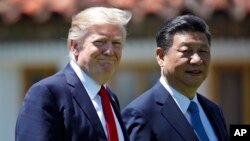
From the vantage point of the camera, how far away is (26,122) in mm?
5969

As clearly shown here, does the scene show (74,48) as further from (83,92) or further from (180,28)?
(180,28)

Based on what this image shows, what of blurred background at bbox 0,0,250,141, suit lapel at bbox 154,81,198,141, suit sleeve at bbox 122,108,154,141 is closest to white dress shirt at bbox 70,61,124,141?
suit sleeve at bbox 122,108,154,141

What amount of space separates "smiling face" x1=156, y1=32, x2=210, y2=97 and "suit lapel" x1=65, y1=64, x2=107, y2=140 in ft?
1.85

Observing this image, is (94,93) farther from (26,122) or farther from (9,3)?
(9,3)

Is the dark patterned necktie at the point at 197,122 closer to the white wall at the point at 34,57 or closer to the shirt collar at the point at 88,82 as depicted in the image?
the shirt collar at the point at 88,82

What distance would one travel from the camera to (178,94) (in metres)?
6.59

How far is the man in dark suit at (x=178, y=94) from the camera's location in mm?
6434

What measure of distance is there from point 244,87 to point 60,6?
6.09 feet

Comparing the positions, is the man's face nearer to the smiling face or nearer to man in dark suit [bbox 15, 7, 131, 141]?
man in dark suit [bbox 15, 7, 131, 141]

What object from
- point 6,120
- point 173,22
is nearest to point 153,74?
point 6,120

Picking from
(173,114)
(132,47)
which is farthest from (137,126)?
(132,47)

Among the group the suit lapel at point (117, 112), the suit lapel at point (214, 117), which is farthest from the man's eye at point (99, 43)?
the suit lapel at point (214, 117)

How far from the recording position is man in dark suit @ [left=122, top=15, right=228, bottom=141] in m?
6.43

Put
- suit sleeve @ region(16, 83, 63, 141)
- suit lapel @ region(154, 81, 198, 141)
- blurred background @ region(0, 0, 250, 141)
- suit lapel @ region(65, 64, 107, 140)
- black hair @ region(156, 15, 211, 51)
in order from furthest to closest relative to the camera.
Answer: blurred background @ region(0, 0, 250, 141) < black hair @ region(156, 15, 211, 51) < suit lapel @ region(154, 81, 198, 141) < suit lapel @ region(65, 64, 107, 140) < suit sleeve @ region(16, 83, 63, 141)
